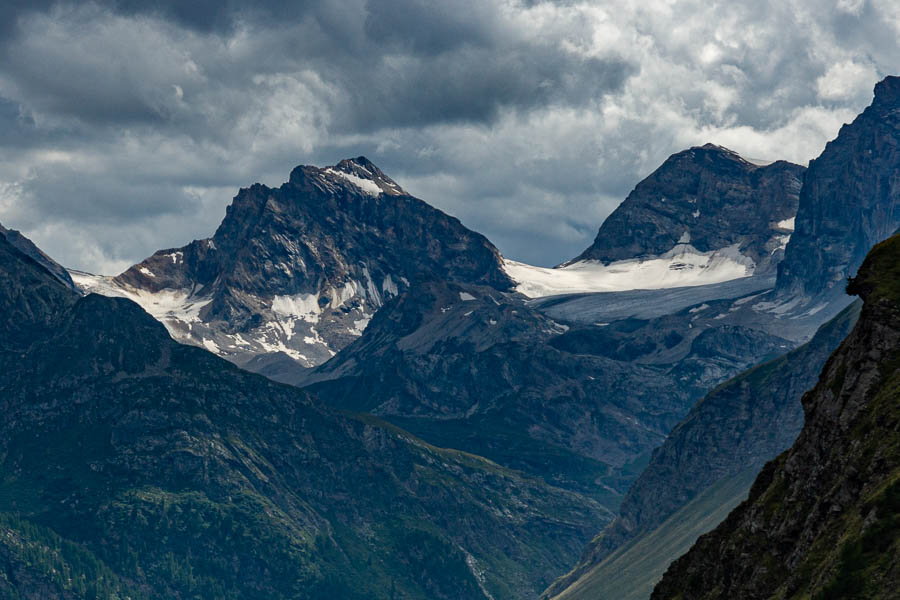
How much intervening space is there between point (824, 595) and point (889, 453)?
16.5 metres

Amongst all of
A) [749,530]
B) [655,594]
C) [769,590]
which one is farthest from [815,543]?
[655,594]

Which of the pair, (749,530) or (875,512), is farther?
(749,530)

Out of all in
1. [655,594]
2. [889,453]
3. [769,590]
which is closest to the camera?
[889,453]

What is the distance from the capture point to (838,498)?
131125mm

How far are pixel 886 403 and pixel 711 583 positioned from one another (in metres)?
33.2

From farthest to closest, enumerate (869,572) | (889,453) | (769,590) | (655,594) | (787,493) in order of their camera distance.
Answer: (655,594) < (787,493) < (769,590) < (889,453) < (869,572)

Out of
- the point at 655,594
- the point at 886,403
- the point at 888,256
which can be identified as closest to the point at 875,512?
the point at 886,403

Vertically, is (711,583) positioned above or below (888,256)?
below

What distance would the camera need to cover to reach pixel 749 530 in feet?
486

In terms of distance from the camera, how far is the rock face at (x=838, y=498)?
4641 inches

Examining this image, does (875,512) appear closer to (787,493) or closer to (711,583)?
(787,493)

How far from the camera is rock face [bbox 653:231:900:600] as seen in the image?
118m

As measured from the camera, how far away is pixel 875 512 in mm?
118625

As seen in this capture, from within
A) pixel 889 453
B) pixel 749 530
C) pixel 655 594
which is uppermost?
pixel 889 453
